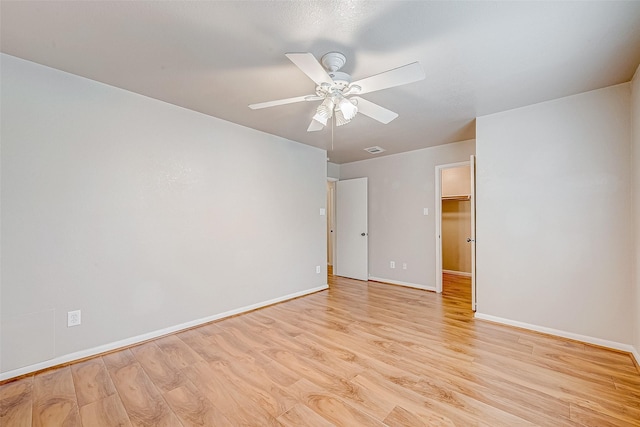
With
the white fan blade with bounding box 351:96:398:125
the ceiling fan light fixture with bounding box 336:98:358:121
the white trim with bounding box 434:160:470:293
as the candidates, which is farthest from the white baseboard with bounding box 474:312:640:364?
the ceiling fan light fixture with bounding box 336:98:358:121

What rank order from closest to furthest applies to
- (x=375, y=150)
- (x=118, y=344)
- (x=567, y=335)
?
1. (x=118, y=344)
2. (x=567, y=335)
3. (x=375, y=150)

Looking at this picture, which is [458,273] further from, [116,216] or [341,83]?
[116,216]

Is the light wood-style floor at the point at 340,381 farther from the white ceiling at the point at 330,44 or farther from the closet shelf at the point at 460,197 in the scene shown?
the closet shelf at the point at 460,197

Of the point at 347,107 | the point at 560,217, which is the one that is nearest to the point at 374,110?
the point at 347,107

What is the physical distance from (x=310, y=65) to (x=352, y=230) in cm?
401

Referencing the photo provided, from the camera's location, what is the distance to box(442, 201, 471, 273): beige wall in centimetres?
566

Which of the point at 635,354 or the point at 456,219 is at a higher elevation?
the point at 456,219

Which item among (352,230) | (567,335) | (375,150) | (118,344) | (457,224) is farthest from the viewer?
(457,224)

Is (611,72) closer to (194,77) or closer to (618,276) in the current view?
(618,276)

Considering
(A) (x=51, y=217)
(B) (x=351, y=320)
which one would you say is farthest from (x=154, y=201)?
(B) (x=351, y=320)

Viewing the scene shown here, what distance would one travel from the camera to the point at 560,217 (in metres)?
2.71

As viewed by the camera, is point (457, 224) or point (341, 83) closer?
point (341, 83)

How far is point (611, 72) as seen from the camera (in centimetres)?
223

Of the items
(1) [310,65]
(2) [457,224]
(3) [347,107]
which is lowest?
(2) [457,224]
